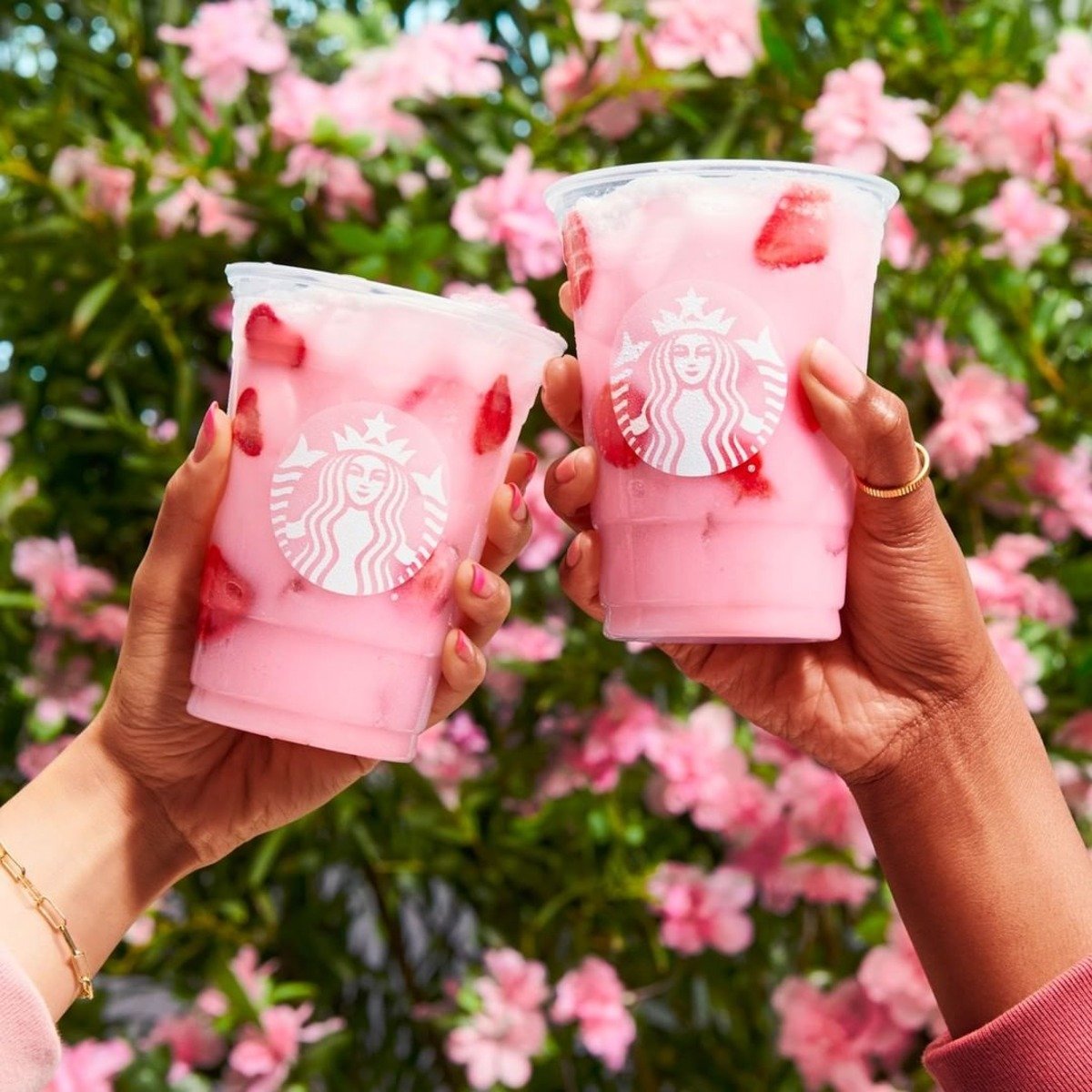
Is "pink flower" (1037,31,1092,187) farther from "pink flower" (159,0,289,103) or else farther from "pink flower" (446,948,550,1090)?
"pink flower" (446,948,550,1090)

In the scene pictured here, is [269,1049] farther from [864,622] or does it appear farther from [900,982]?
[864,622]

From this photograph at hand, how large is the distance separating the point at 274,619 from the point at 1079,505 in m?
0.92

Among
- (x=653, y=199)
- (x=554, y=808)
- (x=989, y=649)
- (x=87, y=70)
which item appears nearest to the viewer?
(x=653, y=199)

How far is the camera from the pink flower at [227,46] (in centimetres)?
138

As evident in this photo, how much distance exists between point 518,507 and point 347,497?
0.41ft

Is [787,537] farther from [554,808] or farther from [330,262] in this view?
[330,262]

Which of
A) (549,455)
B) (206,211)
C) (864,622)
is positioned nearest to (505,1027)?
(549,455)

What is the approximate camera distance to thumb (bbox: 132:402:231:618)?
0.77 meters

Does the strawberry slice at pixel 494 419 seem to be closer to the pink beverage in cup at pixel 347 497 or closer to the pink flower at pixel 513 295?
the pink beverage in cup at pixel 347 497

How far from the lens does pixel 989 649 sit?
2.85ft

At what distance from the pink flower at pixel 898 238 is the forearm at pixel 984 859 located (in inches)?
22.0

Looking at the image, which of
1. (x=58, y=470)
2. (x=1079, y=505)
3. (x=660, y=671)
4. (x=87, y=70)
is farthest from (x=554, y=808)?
(x=87, y=70)

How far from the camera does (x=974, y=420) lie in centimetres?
130

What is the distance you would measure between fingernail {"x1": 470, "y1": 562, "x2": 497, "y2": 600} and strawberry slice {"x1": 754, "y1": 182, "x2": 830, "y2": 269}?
24 cm
